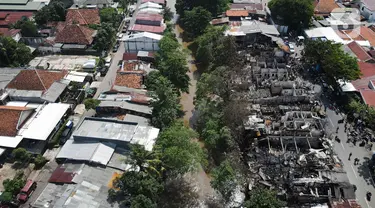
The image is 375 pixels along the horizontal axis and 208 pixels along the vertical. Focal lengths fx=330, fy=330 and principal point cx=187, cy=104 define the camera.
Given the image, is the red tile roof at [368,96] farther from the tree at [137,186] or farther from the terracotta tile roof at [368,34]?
the tree at [137,186]

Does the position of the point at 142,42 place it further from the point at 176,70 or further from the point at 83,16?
the point at 83,16

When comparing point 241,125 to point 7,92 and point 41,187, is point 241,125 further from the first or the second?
point 7,92

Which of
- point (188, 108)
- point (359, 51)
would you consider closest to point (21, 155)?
point (188, 108)

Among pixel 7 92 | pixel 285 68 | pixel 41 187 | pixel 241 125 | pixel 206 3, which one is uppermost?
pixel 206 3

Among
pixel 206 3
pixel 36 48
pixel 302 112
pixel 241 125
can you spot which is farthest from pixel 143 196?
pixel 206 3

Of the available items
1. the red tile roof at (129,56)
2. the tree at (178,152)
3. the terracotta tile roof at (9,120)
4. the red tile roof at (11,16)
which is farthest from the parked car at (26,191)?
the red tile roof at (11,16)
